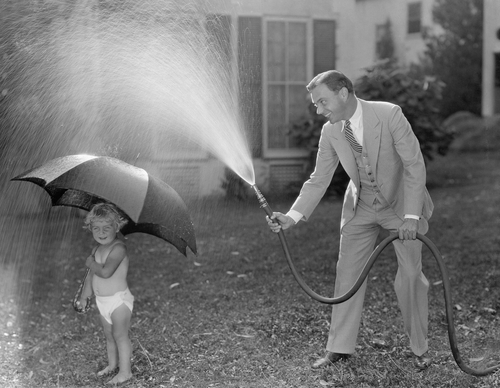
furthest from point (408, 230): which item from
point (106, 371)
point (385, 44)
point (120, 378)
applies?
point (385, 44)

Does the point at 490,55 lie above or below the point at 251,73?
below

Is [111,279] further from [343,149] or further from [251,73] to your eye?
[251,73]

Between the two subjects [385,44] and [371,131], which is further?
[385,44]

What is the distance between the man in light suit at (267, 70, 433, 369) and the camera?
432 cm

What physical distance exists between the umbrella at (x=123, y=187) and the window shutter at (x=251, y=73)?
23.2 ft

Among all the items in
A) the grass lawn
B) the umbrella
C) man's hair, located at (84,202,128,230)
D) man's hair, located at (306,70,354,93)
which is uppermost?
man's hair, located at (306,70,354,93)

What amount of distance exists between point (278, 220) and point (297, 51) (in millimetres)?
8078

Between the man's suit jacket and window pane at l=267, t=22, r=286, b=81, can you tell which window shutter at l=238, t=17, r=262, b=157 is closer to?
window pane at l=267, t=22, r=286, b=81

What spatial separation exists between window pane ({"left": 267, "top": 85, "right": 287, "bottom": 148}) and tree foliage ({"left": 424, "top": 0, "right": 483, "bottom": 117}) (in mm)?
11080

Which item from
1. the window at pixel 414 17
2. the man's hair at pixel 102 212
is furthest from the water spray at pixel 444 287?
the window at pixel 414 17

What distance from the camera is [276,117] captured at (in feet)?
39.8

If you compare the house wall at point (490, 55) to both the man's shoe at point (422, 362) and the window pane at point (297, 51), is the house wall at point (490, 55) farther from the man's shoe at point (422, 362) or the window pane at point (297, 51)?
the man's shoe at point (422, 362)

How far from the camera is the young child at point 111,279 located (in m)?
4.36

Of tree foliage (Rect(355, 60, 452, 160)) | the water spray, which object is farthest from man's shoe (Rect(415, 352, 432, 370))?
tree foliage (Rect(355, 60, 452, 160))
